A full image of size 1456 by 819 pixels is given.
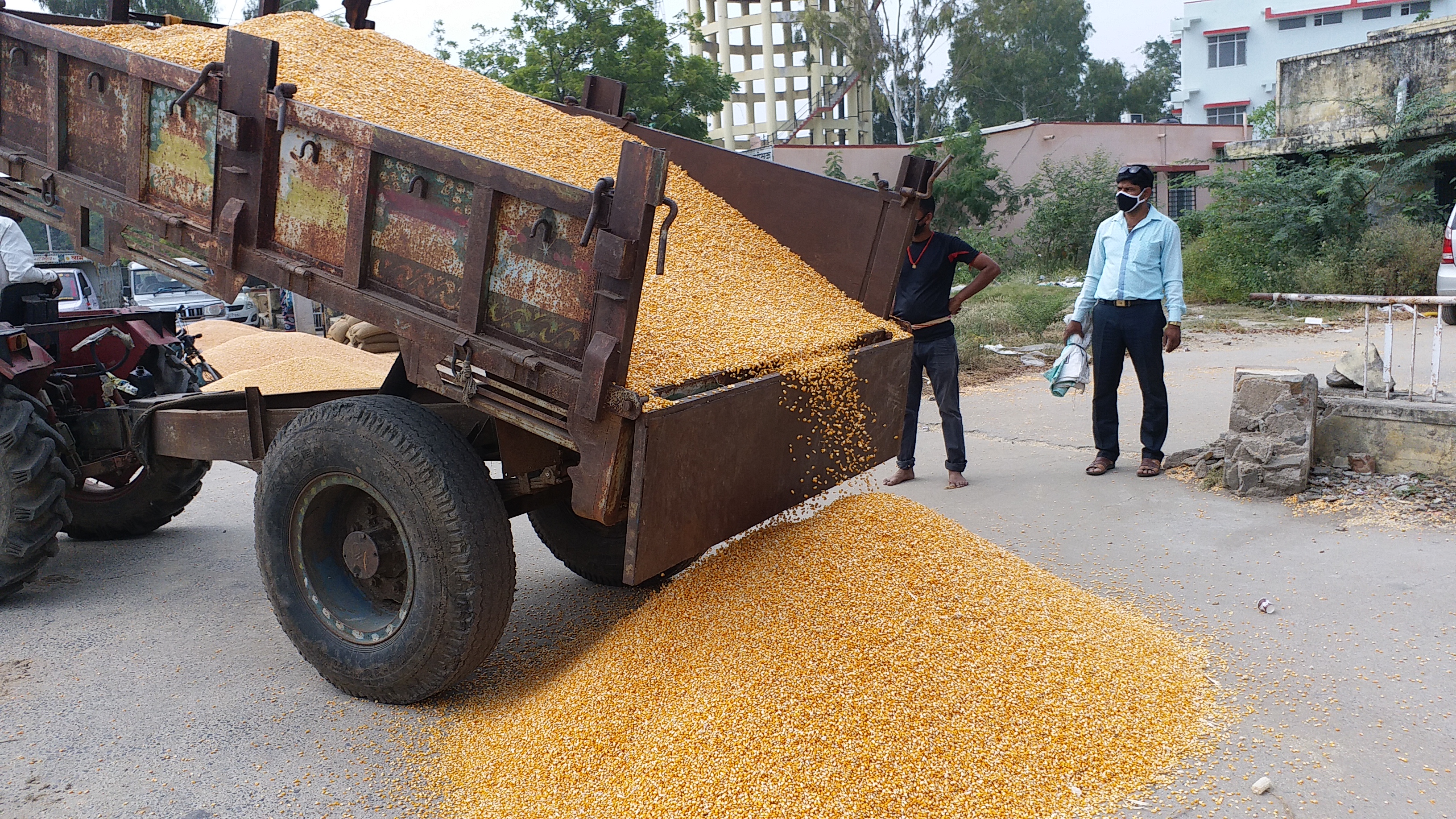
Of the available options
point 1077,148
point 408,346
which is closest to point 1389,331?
point 408,346

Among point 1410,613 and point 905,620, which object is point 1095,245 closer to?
point 1410,613

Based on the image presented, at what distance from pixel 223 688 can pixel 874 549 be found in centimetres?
249

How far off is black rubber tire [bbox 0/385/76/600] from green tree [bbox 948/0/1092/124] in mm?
37779

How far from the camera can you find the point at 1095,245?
6320mm

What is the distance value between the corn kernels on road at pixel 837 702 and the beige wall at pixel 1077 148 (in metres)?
22.1

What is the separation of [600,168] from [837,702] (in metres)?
2.48

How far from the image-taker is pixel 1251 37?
3912 centimetres

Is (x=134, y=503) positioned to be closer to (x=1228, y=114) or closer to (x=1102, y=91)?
(x=1228, y=114)

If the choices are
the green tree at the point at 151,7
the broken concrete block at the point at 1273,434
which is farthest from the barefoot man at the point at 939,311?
the green tree at the point at 151,7

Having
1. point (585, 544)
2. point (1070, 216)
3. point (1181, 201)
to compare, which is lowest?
point (585, 544)

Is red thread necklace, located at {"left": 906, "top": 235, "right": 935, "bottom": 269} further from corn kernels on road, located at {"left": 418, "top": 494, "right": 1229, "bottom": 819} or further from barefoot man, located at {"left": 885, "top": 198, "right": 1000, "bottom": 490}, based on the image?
corn kernels on road, located at {"left": 418, "top": 494, "right": 1229, "bottom": 819}

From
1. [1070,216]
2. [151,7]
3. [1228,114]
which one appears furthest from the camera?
[1228,114]

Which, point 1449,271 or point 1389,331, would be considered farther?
point 1449,271

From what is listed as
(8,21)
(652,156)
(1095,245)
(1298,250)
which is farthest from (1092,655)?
(1298,250)
